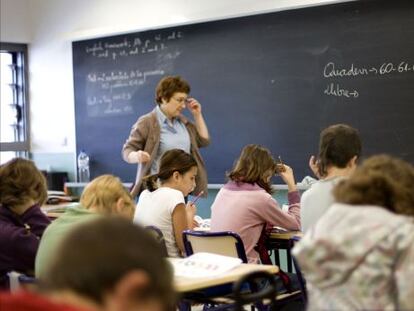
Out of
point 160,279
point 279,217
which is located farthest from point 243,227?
point 160,279

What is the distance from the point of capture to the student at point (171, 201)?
414 centimetres

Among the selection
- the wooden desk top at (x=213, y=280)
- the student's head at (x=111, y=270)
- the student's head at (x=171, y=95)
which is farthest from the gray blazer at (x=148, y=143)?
the student's head at (x=111, y=270)

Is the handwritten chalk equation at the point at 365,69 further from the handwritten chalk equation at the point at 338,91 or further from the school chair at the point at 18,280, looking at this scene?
the school chair at the point at 18,280

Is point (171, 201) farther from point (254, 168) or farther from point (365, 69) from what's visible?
point (365, 69)

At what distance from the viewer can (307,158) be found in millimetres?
5984

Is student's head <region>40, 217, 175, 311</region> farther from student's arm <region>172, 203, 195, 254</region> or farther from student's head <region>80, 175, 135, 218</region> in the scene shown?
student's arm <region>172, 203, 195, 254</region>

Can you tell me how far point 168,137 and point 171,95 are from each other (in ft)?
0.98

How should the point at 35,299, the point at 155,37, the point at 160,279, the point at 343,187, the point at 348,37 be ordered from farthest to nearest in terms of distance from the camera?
1. the point at 155,37
2. the point at 348,37
3. the point at 343,187
4. the point at 160,279
5. the point at 35,299

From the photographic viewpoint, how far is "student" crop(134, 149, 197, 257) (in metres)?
4.14

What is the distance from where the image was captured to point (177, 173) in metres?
4.29

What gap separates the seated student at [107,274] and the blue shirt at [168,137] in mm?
4262

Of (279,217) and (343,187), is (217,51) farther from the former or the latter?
(343,187)

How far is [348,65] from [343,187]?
146 inches

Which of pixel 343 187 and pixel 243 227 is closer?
pixel 343 187
